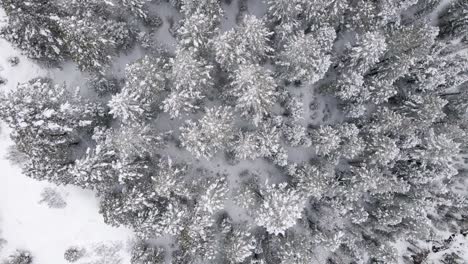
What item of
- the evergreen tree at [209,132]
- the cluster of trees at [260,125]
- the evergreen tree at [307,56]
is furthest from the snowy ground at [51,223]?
the evergreen tree at [307,56]

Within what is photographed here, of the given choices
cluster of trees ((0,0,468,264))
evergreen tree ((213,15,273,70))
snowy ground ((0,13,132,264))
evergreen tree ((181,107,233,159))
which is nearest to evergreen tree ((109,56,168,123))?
cluster of trees ((0,0,468,264))

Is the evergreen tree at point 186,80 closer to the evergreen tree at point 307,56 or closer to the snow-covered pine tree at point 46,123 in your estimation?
the evergreen tree at point 307,56

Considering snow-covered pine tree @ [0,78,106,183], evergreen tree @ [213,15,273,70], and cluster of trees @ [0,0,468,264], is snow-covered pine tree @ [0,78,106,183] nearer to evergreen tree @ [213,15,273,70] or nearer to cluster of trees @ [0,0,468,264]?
cluster of trees @ [0,0,468,264]

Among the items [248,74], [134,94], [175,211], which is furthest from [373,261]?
[134,94]

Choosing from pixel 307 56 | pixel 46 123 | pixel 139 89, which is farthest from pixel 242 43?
pixel 46 123

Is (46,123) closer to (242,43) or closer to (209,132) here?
(209,132)

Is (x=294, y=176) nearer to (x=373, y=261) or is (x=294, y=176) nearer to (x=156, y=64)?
(x=373, y=261)
